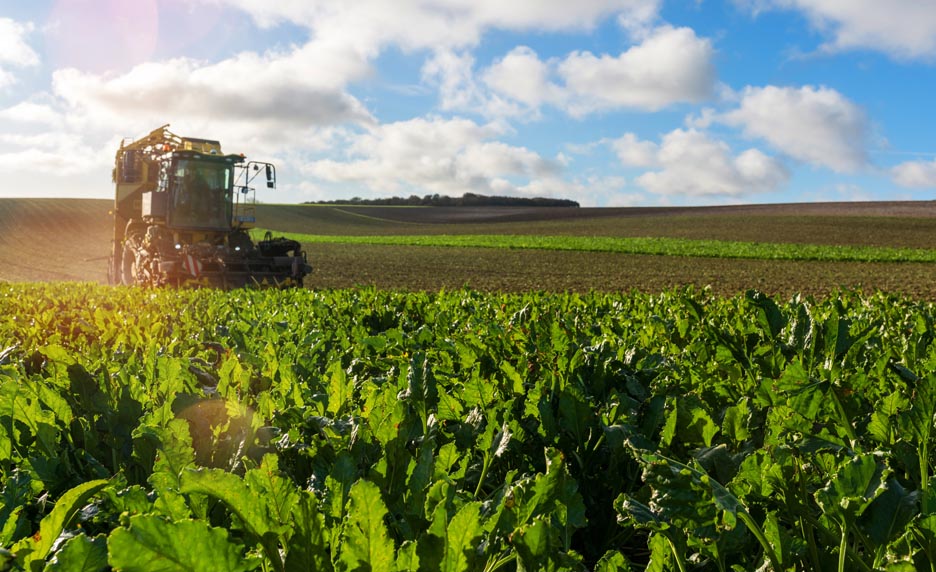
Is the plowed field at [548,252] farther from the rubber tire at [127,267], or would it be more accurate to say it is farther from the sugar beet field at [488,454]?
the sugar beet field at [488,454]

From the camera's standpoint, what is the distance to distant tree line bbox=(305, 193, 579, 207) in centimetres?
10362

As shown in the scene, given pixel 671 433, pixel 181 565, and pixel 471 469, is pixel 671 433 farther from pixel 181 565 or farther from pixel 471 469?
pixel 181 565

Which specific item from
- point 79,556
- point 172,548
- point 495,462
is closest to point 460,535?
point 172,548

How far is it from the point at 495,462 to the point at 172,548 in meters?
1.09

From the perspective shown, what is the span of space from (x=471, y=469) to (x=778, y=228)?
58.2m

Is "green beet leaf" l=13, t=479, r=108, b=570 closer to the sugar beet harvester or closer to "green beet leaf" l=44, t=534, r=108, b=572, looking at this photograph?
"green beet leaf" l=44, t=534, r=108, b=572

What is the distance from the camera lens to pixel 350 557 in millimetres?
898

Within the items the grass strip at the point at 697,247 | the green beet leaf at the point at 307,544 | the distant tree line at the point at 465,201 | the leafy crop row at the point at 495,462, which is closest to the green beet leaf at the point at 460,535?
the leafy crop row at the point at 495,462

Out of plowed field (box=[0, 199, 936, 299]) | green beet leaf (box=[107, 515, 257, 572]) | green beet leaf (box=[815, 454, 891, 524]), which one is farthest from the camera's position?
plowed field (box=[0, 199, 936, 299])

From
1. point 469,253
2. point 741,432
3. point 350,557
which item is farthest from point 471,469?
point 469,253

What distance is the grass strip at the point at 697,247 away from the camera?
3553 centimetres

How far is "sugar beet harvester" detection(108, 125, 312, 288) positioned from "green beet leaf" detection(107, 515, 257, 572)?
14.7 m

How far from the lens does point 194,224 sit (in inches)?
672

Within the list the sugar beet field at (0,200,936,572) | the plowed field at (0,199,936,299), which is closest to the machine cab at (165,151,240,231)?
the plowed field at (0,199,936,299)
